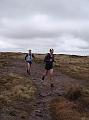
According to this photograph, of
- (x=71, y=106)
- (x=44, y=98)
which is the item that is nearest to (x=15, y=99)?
(x=44, y=98)

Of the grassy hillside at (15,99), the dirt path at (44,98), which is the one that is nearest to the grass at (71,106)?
the dirt path at (44,98)

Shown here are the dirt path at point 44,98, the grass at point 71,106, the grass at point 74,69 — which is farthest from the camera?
the grass at point 74,69

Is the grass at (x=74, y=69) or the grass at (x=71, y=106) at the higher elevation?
the grass at (x=74, y=69)

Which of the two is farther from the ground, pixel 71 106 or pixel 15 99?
pixel 15 99

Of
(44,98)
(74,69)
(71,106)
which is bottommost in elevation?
(71,106)

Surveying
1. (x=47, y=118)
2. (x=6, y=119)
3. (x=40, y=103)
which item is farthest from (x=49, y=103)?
(x=6, y=119)

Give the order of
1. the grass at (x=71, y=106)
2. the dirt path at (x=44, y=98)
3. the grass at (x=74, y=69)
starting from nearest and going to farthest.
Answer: the grass at (x=71, y=106)
the dirt path at (x=44, y=98)
the grass at (x=74, y=69)

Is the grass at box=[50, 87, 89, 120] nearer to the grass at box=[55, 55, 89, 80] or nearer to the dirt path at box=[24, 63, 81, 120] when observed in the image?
the dirt path at box=[24, 63, 81, 120]

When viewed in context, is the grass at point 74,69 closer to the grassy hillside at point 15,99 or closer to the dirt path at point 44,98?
the dirt path at point 44,98

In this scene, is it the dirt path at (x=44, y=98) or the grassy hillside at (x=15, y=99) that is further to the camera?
the dirt path at (x=44, y=98)

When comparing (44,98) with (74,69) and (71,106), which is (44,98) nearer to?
(71,106)

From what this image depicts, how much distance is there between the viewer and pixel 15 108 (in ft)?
71.4

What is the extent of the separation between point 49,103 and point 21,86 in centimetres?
600

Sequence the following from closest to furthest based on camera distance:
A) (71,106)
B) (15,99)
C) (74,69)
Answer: (71,106), (15,99), (74,69)
